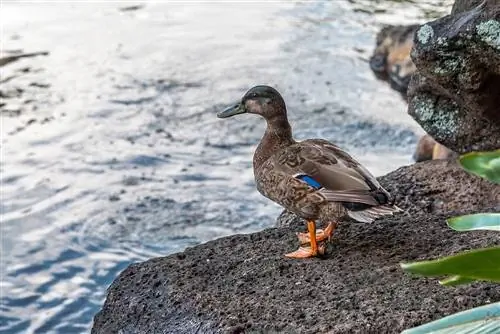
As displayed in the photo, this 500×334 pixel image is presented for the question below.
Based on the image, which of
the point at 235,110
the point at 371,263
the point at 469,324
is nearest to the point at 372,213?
the point at 371,263

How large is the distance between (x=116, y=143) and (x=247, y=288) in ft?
18.8

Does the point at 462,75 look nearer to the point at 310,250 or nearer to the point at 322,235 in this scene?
the point at 322,235

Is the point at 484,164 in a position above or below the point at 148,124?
above

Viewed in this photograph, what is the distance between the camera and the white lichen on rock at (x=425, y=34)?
210 inches

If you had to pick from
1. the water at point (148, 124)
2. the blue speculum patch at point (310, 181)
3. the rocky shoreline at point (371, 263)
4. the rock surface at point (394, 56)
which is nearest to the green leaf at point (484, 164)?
the rocky shoreline at point (371, 263)

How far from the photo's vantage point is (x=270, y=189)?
15.6ft

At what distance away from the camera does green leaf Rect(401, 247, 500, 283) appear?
2.47m

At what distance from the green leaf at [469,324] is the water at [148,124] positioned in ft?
15.3

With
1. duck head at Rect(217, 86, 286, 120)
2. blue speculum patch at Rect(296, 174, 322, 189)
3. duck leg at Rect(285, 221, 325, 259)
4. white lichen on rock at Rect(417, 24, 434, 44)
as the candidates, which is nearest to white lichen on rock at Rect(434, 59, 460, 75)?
white lichen on rock at Rect(417, 24, 434, 44)

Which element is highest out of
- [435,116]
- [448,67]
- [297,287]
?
[448,67]

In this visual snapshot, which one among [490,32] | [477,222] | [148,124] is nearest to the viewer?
[477,222]

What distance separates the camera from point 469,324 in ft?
7.95

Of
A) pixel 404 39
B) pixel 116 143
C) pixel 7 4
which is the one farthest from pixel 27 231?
pixel 7 4

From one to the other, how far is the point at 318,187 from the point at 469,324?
2.10 m
